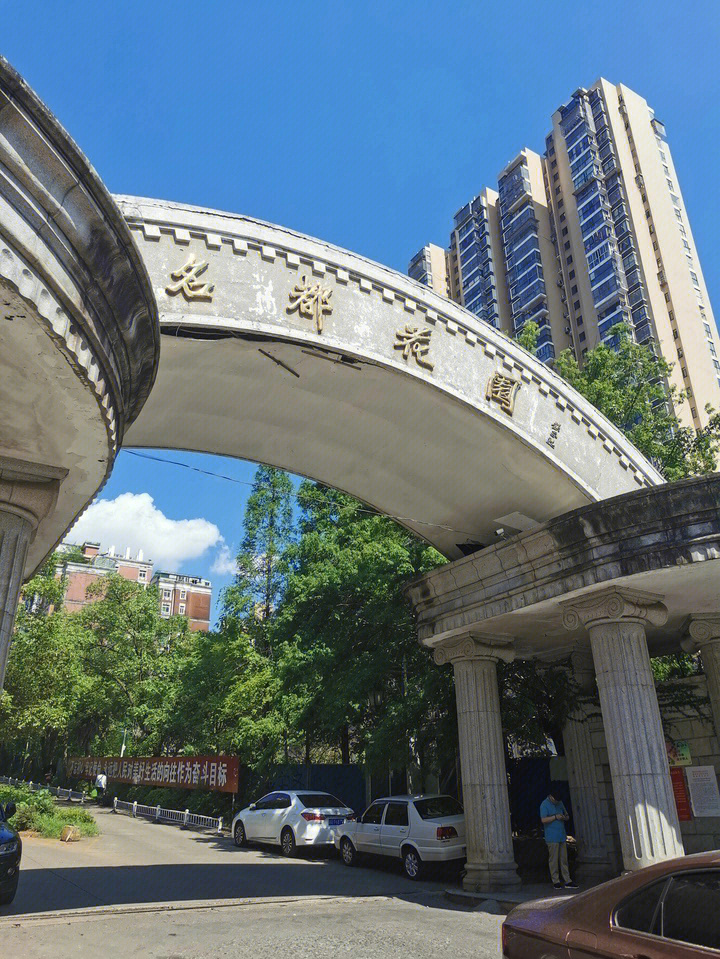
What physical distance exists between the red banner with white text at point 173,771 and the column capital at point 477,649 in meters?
13.2

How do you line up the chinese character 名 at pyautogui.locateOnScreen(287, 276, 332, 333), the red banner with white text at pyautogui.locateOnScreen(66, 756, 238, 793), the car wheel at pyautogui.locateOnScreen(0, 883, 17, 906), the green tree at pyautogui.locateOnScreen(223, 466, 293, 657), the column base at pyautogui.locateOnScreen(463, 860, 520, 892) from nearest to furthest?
1. the chinese character 名 at pyautogui.locateOnScreen(287, 276, 332, 333)
2. the car wheel at pyautogui.locateOnScreen(0, 883, 17, 906)
3. the column base at pyautogui.locateOnScreen(463, 860, 520, 892)
4. the red banner with white text at pyautogui.locateOnScreen(66, 756, 238, 793)
5. the green tree at pyautogui.locateOnScreen(223, 466, 293, 657)

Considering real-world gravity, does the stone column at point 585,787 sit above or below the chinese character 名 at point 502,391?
below

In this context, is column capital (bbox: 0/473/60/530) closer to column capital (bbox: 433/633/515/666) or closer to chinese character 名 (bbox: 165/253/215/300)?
chinese character 名 (bbox: 165/253/215/300)

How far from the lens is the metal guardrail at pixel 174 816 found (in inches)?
866

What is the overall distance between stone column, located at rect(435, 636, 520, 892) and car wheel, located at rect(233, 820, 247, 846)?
8503 millimetres

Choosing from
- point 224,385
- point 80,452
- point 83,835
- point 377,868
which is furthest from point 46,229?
point 83,835

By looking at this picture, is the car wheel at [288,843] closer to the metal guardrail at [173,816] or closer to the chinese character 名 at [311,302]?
the metal guardrail at [173,816]

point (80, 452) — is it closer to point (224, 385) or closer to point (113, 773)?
point (224, 385)

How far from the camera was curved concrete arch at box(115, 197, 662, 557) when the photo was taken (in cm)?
769

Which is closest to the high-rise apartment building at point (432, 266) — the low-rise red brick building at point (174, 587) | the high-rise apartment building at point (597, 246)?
the high-rise apartment building at point (597, 246)

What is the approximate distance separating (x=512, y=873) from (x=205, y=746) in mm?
18125

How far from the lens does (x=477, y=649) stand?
11.6 meters

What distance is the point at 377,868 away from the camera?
1380 centimetres

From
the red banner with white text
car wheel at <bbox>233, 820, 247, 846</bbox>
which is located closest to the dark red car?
car wheel at <bbox>233, 820, 247, 846</bbox>
